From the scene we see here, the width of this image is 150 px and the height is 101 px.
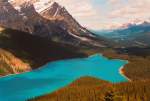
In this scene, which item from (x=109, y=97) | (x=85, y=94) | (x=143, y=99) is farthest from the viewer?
(x=85, y=94)

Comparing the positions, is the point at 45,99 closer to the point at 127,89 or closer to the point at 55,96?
the point at 55,96

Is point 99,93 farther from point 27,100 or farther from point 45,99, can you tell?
point 27,100

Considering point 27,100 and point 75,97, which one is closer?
point 75,97

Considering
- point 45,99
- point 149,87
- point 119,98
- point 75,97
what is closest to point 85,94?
point 75,97

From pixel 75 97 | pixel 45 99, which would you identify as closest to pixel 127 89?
pixel 75 97

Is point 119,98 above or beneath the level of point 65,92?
above

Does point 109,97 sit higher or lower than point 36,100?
higher

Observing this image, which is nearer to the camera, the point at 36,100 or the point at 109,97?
the point at 109,97

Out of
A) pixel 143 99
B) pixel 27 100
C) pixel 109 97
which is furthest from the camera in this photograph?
pixel 27 100

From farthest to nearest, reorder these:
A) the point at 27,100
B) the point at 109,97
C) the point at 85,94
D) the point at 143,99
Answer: the point at 27,100 < the point at 85,94 < the point at 143,99 < the point at 109,97
